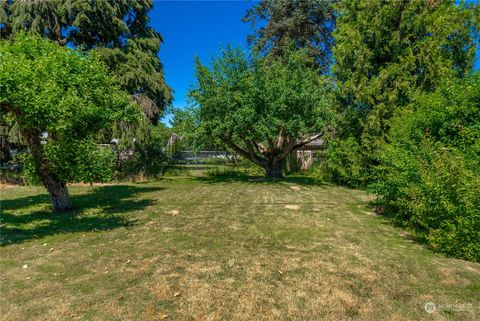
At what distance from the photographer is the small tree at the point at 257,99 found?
13086 millimetres

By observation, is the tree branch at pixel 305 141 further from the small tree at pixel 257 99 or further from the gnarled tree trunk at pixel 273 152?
the small tree at pixel 257 99

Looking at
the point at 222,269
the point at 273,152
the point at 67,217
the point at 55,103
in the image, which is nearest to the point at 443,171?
the point at 222,269

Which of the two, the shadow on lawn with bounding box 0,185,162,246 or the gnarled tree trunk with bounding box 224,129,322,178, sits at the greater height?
the gnarled tree trunk with bounding box 224,129,322,178

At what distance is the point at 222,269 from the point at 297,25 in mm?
21707

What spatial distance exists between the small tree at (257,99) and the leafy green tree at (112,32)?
4148 mm

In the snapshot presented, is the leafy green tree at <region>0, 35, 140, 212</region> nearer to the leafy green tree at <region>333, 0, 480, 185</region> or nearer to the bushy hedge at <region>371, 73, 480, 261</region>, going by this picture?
the bushy hedge at <region>371, 73, 480, 261</region>

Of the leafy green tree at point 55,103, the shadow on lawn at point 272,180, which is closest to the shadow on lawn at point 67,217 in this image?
the leafy green tree at point 55,103

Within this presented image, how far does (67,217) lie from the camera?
24.4ft

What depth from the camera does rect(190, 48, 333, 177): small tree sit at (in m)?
13.1

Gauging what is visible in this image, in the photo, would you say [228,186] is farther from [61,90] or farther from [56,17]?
[56,17]

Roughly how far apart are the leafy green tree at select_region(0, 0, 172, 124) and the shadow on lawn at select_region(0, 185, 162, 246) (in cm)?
771

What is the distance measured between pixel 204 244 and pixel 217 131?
27.4 ft

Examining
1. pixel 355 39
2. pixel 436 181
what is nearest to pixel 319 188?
pixel 355 39

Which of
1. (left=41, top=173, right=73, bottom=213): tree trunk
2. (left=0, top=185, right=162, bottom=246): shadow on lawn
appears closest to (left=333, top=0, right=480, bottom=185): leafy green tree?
(left=0, top=185, right=162, bottom=246): shadow on lawn
